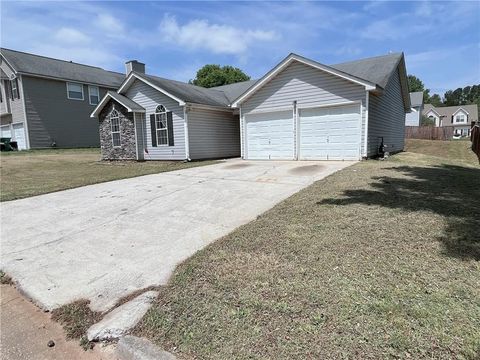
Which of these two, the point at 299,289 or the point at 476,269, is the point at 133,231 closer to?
the point at 299,289

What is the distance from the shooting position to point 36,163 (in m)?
15.7

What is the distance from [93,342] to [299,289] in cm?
183

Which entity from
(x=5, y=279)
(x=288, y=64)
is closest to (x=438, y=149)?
(x=288, y=64)

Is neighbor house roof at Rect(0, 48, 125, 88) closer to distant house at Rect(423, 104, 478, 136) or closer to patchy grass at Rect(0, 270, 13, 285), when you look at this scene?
patchy grass at Rect(0, 270, 13, 285)

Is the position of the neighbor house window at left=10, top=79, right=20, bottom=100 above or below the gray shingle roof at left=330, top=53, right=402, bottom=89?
above

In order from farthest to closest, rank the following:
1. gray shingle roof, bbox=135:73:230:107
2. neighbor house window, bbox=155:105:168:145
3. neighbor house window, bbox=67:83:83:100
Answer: neighbor house window, bbox=67:83:83:100, neighbor house window, bbox=155:105:168:145, gray shingle roof, bbox=135:73:230:107

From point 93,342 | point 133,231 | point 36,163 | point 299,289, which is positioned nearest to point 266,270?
point 299,289

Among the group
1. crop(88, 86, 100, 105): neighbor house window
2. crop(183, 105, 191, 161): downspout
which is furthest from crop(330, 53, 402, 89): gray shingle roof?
crop(88, 86, 100, 105): neighbor house window

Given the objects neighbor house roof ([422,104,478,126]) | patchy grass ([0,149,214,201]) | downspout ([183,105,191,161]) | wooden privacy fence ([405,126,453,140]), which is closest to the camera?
patchy grass ([0,149,214,201])

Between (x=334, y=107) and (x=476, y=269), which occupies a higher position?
(x=334, y=107)

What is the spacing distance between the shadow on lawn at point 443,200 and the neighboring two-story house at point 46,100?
2374 cm

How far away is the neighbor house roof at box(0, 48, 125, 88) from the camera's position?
2178 centimetres

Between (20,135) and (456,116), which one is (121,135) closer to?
(20,135)

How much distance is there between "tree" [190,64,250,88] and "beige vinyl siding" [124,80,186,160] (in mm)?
30552
